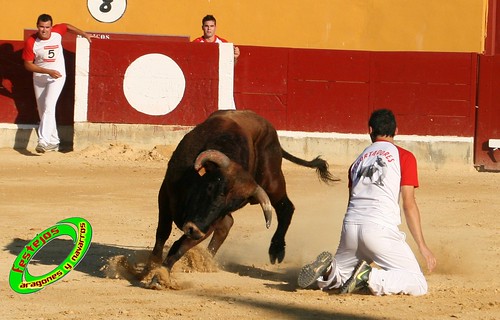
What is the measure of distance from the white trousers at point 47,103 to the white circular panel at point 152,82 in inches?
30.3

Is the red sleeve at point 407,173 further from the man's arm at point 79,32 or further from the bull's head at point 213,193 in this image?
the man's arm at point 79,32

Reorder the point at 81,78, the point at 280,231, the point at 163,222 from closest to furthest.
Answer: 1. the point at 163,222
2. the point at 280,231
3. the point at 81,78

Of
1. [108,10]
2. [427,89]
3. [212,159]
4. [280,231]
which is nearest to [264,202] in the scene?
[212,159]

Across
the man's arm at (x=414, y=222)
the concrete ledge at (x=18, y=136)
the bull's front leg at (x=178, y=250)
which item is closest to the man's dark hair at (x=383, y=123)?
the man's arm at (x=414, y=222)

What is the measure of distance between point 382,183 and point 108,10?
1023cm

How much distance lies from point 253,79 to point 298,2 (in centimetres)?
335

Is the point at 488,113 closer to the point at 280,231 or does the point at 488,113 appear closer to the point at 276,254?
the point at 280,231

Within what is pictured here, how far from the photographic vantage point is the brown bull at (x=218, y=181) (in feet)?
20.6

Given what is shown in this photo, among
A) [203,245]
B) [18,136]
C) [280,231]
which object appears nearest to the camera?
[280,231]

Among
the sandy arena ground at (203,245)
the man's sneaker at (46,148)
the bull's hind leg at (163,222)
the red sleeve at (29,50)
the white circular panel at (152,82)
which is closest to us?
the sandy arena ground at (203,245)

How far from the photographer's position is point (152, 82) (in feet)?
42.7

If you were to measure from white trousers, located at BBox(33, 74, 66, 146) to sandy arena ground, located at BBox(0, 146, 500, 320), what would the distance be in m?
0.25

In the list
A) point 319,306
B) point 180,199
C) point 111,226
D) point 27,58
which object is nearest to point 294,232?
point 111,226

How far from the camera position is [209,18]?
12.3 meters
